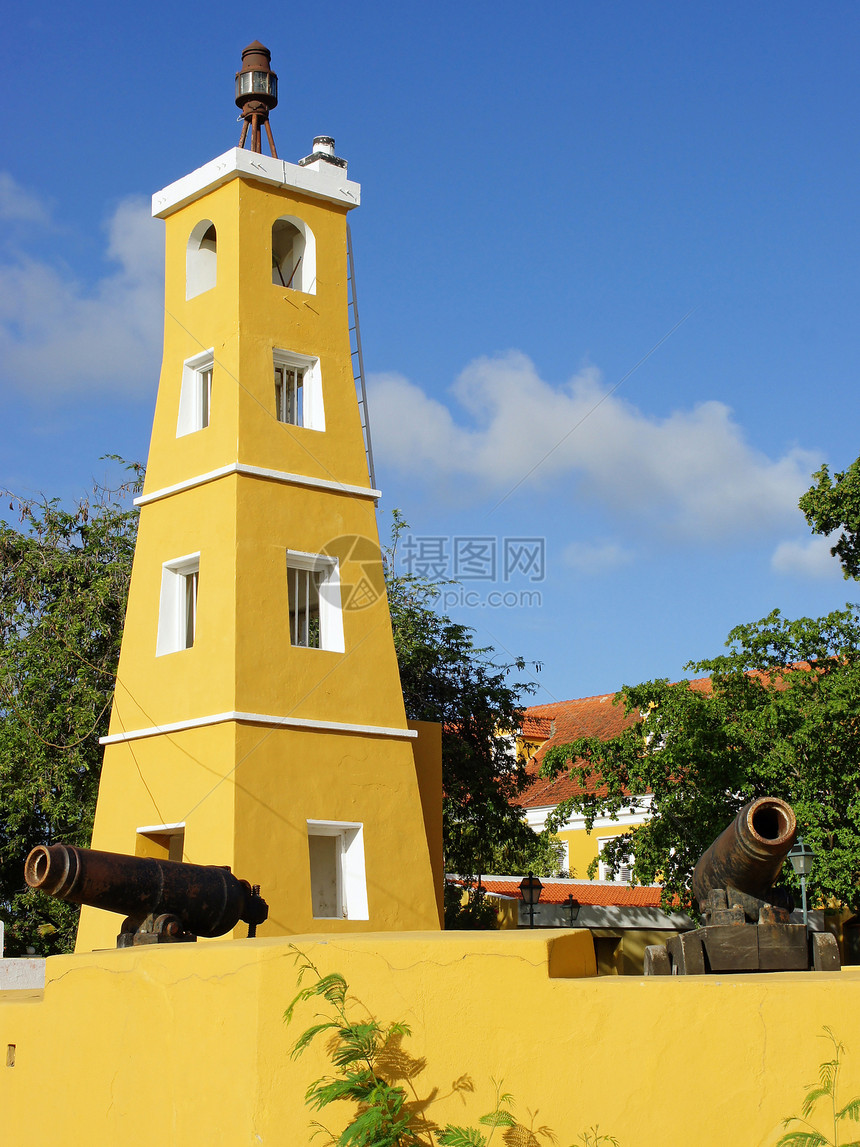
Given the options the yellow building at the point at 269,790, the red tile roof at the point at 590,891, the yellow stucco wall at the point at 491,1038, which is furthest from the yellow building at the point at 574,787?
the yellow stucco wall at the point at 491,1038

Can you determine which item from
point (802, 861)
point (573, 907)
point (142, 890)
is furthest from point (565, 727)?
point (142, 890)

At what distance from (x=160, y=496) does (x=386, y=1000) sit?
32.4 ft

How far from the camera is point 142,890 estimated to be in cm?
890

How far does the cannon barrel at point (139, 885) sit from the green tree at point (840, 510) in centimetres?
1402

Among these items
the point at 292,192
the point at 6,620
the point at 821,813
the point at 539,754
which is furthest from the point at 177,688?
the point at 539,754

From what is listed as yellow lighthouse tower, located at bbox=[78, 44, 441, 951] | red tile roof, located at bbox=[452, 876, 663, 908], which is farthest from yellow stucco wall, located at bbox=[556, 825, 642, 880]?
yellow lighthouse tower, located at bbox=[78, 44, 441, 951]

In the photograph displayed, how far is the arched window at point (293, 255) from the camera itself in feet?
52.4

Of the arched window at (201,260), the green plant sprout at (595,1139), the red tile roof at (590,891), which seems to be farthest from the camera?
the red tile roof at (590,891)

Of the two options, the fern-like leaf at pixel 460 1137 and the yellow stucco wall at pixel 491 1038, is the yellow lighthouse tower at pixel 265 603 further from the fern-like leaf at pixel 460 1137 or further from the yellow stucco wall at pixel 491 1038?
the fern-like leaf at pixel 460 1137

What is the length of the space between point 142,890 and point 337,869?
19.2 ft

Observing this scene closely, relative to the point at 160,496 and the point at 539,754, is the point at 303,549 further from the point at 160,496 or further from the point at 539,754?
the point at 539,754

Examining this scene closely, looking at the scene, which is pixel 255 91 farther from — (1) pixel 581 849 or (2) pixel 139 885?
(1) pixel 581 849

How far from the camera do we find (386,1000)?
20.6ft

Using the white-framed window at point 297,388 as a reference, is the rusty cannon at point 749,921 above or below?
below
